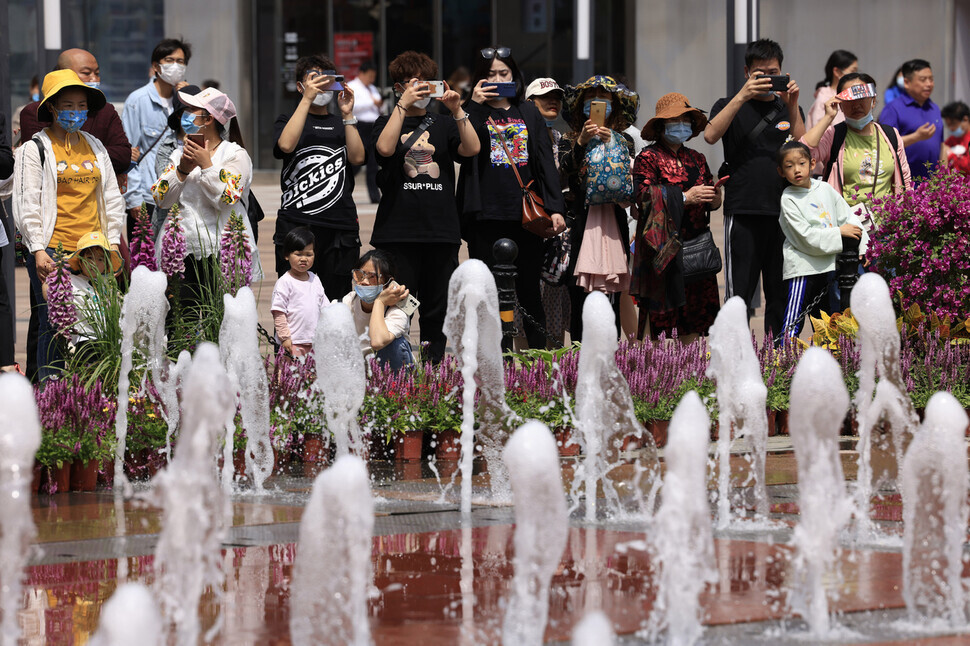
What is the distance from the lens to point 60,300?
7.56 m

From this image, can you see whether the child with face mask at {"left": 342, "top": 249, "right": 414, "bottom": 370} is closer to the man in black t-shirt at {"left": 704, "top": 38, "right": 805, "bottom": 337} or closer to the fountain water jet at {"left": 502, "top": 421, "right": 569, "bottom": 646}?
the man in black t-shirt at {"left": 704, "top": 38, "right": 805, "bottom": 337}

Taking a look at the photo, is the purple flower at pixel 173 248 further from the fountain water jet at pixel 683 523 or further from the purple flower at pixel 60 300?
the fountain water jet at pixel 683 523

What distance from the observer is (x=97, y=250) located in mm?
8109

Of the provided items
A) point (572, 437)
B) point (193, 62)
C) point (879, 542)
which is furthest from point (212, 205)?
point (193, 62)

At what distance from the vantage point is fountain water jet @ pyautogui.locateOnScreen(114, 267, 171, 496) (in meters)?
7.25

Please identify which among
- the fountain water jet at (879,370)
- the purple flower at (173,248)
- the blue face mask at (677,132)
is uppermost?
the blue face mask at (677,132)

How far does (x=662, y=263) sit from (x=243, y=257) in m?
2.34

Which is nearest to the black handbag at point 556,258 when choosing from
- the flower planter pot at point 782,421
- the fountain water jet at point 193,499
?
the flower planter pot at point 782,421

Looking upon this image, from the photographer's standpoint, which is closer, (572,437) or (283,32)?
(572,437)

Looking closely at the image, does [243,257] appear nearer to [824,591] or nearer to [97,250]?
[97,250]

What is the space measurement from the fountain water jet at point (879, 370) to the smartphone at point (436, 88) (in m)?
2.59

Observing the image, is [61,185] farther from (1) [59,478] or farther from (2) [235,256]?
(1) [59,478]

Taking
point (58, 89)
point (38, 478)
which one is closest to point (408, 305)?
point (58, 89)

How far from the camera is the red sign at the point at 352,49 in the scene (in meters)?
24.2
